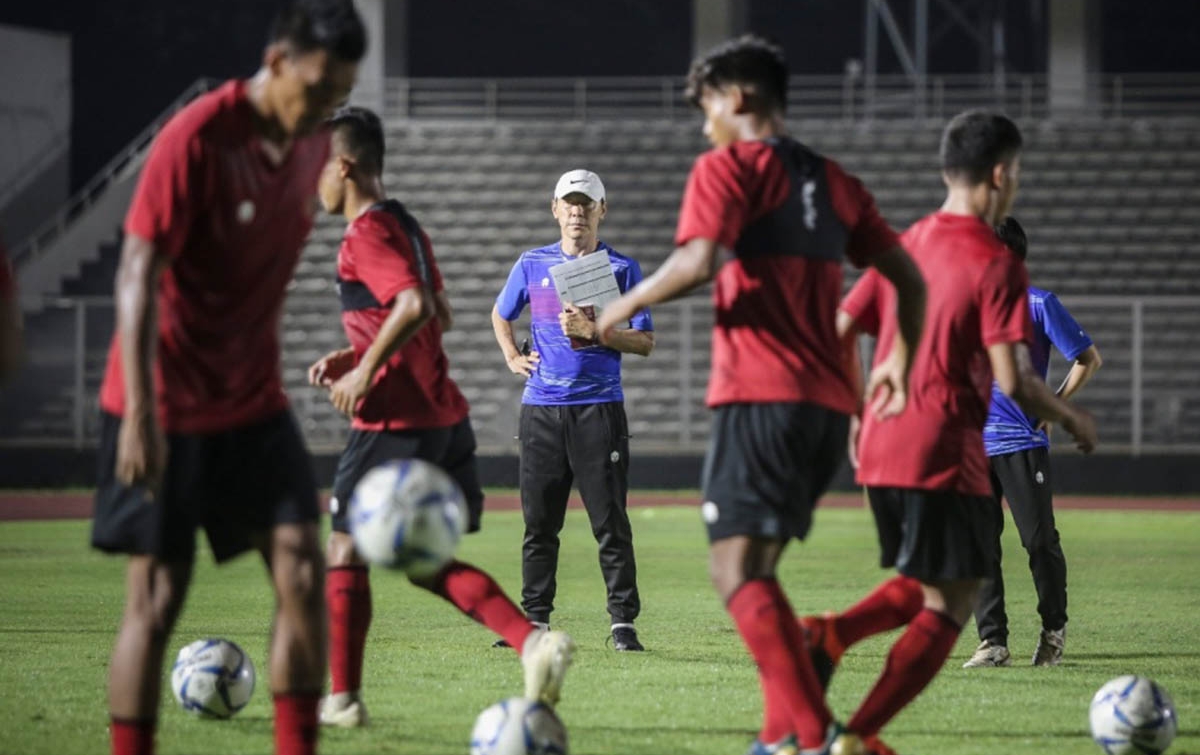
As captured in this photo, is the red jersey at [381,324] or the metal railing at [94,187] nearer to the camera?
the red jersey at [381,324]

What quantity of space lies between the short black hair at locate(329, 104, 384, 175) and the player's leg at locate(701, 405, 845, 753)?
1917 millimetres

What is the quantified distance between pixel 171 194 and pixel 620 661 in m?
4.41

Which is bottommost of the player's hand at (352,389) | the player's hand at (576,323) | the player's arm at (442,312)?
the player's hand at (352,389)

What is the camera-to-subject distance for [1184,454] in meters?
21.9

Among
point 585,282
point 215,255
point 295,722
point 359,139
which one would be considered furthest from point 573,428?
→ point 215,255

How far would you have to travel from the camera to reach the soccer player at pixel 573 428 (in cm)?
902

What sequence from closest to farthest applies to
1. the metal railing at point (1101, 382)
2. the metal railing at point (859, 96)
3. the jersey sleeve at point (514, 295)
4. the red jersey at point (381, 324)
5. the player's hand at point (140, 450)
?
the player's hand at point (140, 450), the red jersey at point (381, 324), the jersey sleeve at point (514, 295), the metal railing at point (1101, 382), the metal railing at point (859, 96)

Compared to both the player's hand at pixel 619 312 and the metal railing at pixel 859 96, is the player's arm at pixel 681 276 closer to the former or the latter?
the player's hand at pixel 619 312

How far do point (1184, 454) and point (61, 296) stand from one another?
1640 centimetres

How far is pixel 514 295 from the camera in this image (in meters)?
9.69

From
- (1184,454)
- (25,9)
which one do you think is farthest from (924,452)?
(25,9)

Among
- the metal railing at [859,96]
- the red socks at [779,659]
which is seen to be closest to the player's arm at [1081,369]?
the red socks at [779,659]

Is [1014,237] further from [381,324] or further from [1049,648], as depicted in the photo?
[381,324]

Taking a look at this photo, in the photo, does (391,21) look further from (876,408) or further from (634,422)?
(876,408)
